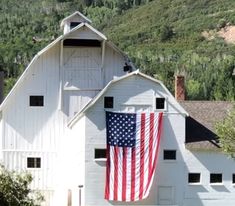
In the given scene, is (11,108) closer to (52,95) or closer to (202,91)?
(52,95)

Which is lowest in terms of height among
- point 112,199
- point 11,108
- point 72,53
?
point 112,199

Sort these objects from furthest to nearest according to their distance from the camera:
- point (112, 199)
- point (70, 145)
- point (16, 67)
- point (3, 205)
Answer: point (16, 67), point (70, 145), point (112, 199), point (3, 205)

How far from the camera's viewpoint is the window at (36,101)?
52.2 m

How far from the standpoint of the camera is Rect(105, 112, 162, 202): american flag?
45844 mm

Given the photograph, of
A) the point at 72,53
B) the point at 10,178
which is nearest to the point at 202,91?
the point at 72,53

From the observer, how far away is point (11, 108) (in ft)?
170

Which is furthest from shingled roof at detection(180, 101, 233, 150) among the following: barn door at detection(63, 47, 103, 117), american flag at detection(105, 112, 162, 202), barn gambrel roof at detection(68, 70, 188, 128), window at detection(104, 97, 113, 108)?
barn door at detection(63, 47, 103, 117)

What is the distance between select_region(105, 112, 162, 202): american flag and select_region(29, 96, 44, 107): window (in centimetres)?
799

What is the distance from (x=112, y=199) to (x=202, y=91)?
8779 cm

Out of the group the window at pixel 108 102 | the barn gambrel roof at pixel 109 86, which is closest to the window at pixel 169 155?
the barn gambrel roof at pixel 109 86

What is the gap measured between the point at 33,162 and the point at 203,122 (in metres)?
12.0

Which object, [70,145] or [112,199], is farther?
[70,145]

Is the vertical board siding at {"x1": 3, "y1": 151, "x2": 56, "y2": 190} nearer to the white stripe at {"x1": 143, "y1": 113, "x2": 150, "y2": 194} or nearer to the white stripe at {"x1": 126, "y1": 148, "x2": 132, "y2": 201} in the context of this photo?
the white stripe at {"x1": 126, "y1": 148, "x2": 132, "y2": 201}

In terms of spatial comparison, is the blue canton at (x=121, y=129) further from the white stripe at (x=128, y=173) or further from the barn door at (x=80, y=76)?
the barn door at (x=80, y=76)
